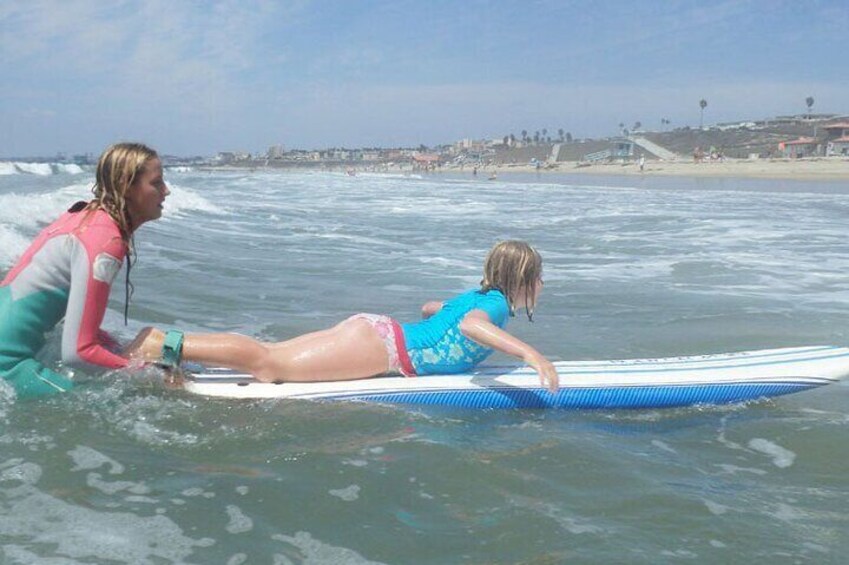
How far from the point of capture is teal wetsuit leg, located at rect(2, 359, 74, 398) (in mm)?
3906

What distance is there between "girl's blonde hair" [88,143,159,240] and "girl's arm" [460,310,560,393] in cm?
176

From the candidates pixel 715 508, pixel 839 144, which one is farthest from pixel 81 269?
pixel 839 144

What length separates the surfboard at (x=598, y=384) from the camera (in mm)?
4340

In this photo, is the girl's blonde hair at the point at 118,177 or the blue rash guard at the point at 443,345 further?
the blue rash guard at the point at 443,345

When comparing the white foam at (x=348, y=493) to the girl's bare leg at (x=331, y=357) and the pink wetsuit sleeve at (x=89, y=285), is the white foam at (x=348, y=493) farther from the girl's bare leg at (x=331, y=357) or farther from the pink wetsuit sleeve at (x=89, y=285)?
the pink wetsuit sleeve at (x=89, y=285)

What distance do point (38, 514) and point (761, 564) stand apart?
2.56 metres

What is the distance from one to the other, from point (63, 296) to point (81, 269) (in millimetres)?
298

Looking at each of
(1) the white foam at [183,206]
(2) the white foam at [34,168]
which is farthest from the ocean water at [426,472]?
(2) the white foam at [34,168]

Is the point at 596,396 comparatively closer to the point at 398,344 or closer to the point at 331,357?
the point at 398,344

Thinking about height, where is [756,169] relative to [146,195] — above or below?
below

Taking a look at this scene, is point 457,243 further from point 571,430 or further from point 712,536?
point 712,536

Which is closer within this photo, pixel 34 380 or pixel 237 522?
pixel 237 522

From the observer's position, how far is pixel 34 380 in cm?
395

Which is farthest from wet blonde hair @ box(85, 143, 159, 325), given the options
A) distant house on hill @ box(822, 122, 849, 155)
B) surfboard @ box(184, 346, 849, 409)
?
distant house on hill @ box(822, 122, 849, 155)
